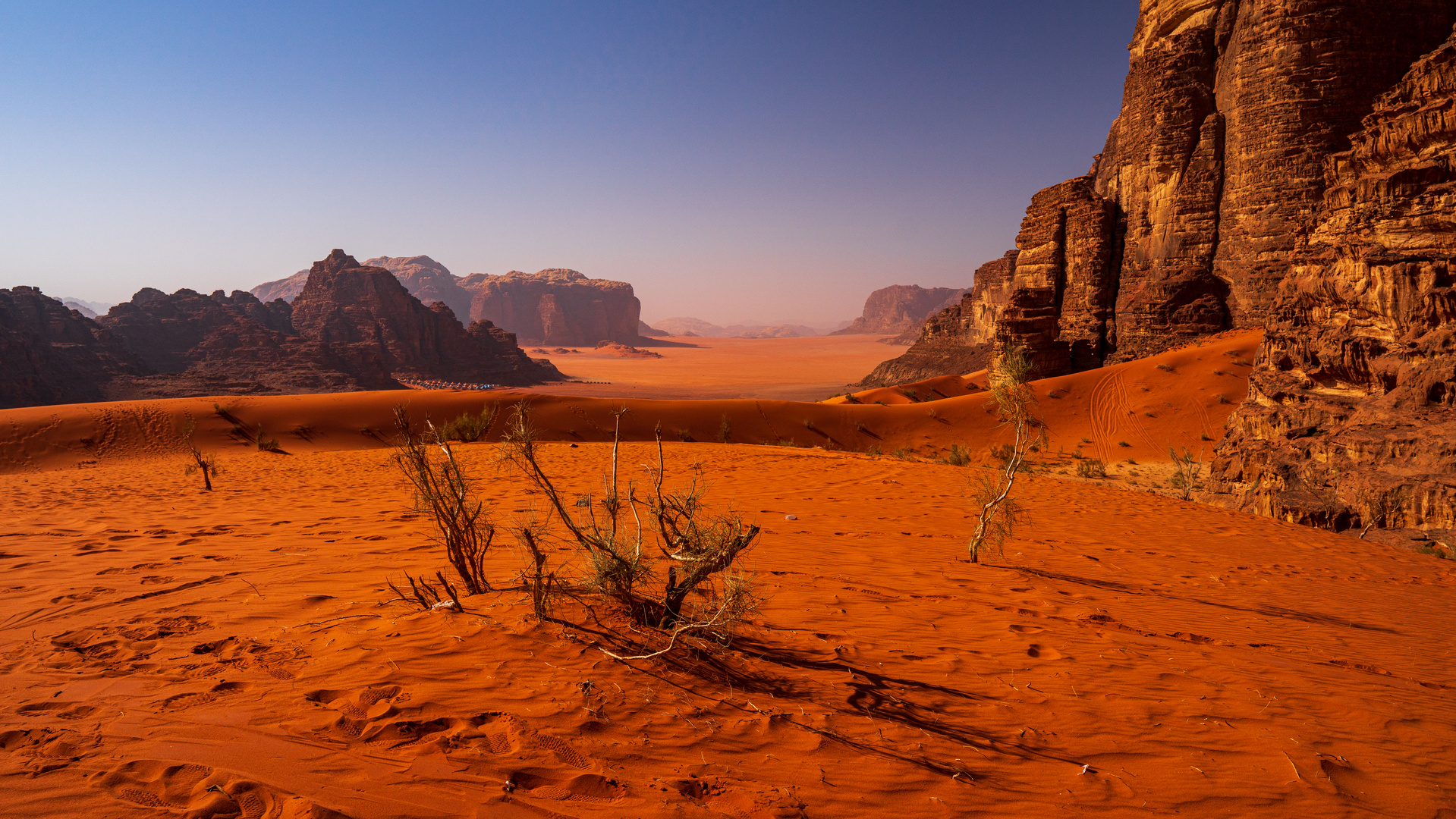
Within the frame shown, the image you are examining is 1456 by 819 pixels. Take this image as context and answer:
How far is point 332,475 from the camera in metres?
10.4

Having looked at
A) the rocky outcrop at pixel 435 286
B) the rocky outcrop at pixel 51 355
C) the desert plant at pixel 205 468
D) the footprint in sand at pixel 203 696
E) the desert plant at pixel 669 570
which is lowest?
the desert plant at pixel 205 468

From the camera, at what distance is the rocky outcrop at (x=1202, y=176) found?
2031 centimetres

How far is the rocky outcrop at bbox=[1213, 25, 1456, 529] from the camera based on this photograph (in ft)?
26.0

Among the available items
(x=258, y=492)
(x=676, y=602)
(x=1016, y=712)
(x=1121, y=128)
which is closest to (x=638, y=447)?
(x=258, y=492)

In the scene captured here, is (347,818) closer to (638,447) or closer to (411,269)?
(638,447)

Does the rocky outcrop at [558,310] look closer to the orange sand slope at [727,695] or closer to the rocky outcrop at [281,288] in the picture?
the rocky outcrop at [281,288]

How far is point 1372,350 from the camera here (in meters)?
9.55

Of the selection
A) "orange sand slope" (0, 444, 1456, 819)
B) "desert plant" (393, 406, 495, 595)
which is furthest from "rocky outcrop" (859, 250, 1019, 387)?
"desert plant" (393, 406, 495, 595)

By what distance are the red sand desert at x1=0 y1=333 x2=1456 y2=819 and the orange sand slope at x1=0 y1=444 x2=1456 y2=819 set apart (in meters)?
0.02

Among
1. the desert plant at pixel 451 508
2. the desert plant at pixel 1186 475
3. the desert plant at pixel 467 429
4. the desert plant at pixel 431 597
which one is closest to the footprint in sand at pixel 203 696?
the desert plant at pixel 431 597

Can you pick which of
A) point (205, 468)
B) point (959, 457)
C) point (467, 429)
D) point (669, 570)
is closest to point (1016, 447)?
point (669, 570)

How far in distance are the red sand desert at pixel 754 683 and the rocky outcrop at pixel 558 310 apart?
10683 centimetres

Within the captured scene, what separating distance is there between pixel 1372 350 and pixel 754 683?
12.4 meters

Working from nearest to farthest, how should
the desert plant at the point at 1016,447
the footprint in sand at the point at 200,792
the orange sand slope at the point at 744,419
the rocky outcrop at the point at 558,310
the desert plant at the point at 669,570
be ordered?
the footprint in sand at the point at 200,792 → the desert plant at the point at 669,570 → the desert plant at the point at 1016,447 → the orange sand slope at the point at 744,419 → the rocky outcrop at the point at 558,310
